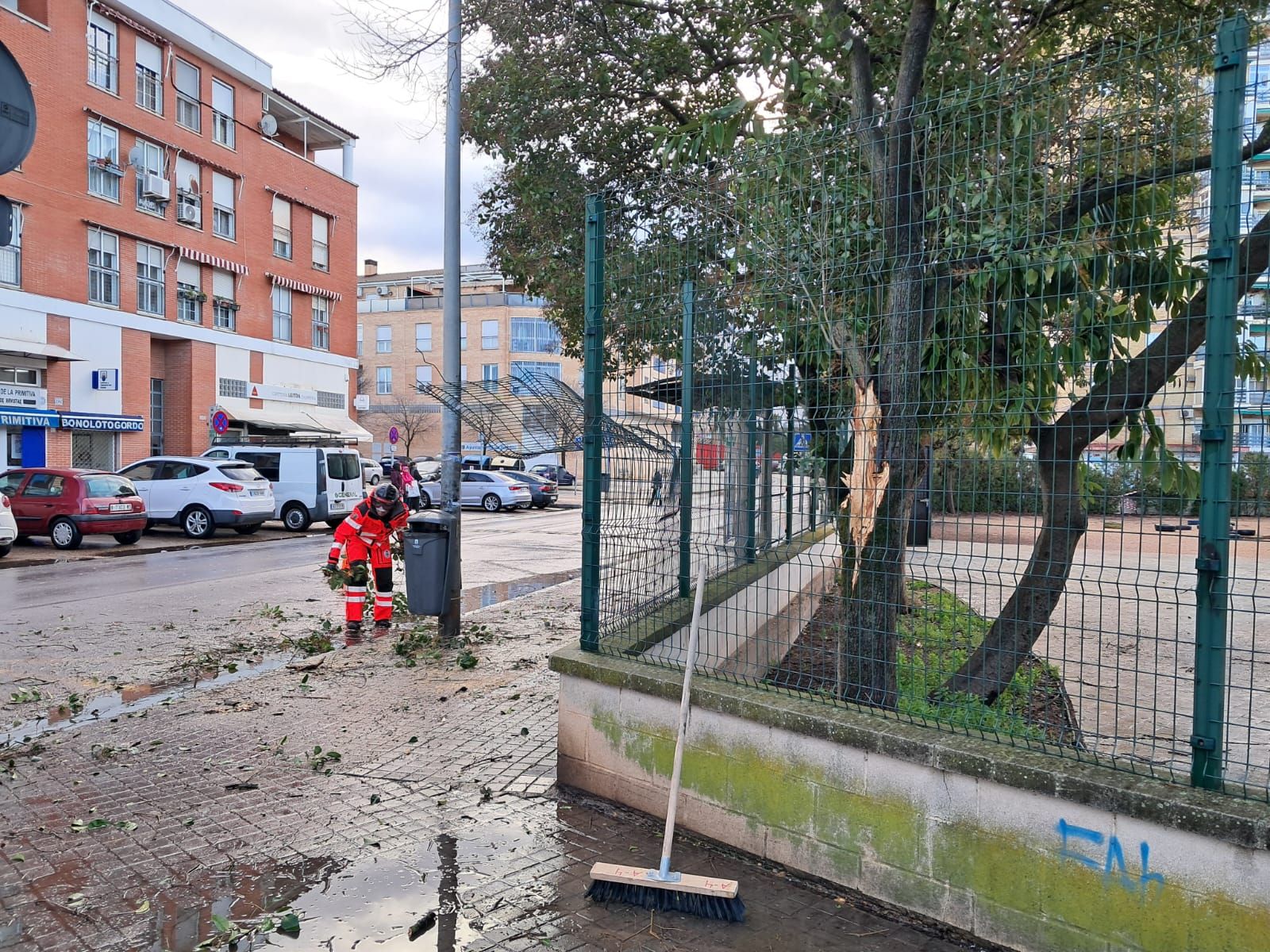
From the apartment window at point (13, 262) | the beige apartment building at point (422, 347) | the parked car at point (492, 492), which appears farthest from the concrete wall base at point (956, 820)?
the beige apartment building at point (422, 347)

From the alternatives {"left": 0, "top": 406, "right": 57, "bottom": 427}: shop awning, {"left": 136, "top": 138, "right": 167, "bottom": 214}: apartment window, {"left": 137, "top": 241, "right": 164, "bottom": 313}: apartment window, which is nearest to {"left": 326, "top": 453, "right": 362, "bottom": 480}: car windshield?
{"left": 0, "top": 406, "right": 57, "bottom": 427}: shop awning

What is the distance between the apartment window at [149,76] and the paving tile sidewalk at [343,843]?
29031 millimetres

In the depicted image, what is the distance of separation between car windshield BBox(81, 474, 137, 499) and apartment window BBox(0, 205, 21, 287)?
10.1 metres

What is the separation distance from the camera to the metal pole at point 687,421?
196 inches

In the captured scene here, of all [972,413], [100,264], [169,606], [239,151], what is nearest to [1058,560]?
[972,413]

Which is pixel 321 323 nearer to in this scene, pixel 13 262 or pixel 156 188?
pixel 156 188

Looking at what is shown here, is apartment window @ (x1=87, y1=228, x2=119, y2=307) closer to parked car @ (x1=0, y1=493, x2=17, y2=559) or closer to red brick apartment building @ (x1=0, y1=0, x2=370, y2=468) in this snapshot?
red brick apartment building @ (x1=0, y1=0, x2=370, y2=468)

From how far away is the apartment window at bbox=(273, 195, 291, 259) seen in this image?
1417 inches

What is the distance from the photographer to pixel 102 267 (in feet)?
92.8

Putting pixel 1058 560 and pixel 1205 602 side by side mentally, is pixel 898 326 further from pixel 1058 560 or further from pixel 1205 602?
pixel 1205 602

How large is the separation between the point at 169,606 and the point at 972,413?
1024 centimetres

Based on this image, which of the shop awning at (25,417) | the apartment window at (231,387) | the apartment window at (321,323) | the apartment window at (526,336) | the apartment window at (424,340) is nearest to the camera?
the shop awning at (25,417)

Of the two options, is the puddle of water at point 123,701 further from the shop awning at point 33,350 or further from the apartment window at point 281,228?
the apartment window at point 281,228

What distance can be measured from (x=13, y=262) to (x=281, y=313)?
1174cm
